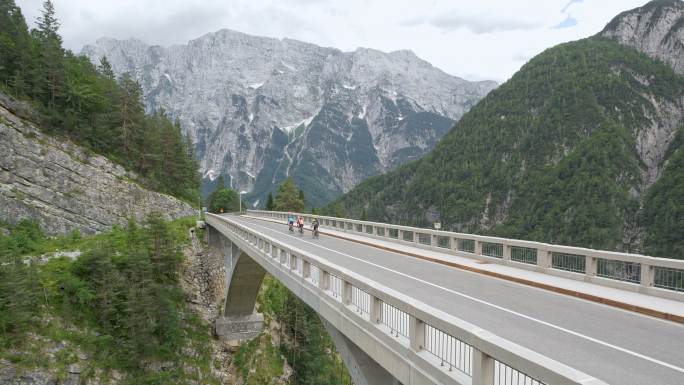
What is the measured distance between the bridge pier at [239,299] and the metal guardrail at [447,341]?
19889 mm

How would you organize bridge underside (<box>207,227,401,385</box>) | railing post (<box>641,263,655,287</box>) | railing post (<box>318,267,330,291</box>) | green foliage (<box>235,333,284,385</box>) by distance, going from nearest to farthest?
1. railing post (<box>641,263,655,287</box>)
2. railing post (<box>318,267,330,291</box>)
3. bridge underside (<box>207,227,401,385</box>)
4. green foliage (<box>235,333,284,385</box>)

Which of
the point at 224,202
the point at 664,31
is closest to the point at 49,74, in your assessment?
the point at 224,202

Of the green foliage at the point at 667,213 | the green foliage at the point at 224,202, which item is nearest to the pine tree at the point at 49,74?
the green foliage at the point at 224,202

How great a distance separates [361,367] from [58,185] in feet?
127

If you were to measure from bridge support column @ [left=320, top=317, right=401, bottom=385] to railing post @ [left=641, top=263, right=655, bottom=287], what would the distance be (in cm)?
752

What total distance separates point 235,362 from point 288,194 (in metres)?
51.3

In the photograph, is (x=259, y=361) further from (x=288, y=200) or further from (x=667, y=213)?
(x=667, y=213)

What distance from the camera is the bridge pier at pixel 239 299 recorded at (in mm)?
31188

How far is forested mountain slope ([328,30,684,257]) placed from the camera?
439 ft

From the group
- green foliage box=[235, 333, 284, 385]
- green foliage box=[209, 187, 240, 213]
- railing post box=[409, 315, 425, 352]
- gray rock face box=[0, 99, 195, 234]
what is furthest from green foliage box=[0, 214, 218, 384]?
green foliage box=[209, 187, 240, 213]

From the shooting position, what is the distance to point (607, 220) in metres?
133

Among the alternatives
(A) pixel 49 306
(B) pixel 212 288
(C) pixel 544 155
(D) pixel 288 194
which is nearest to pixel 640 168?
(C) pixel 544 155

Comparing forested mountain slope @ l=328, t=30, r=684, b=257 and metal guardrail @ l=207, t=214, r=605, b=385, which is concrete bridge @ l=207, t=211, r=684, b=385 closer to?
metal guardrail @ l=207, t=214, r=605, b=385

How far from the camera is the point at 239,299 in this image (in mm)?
34438
